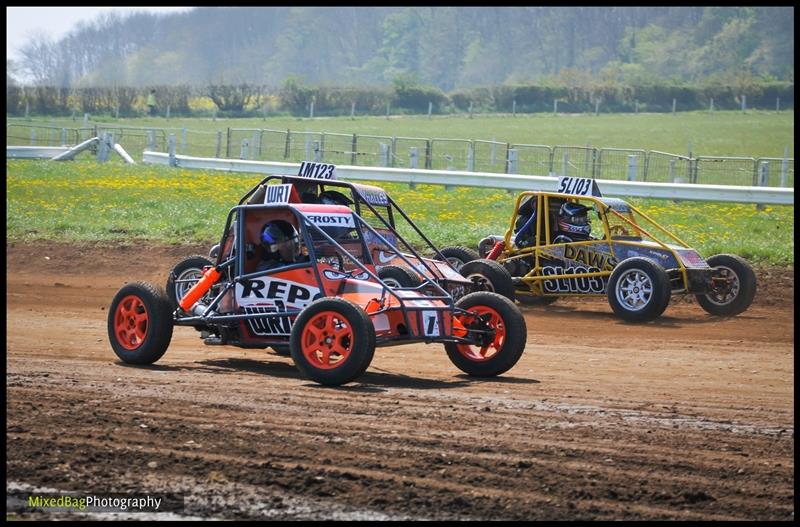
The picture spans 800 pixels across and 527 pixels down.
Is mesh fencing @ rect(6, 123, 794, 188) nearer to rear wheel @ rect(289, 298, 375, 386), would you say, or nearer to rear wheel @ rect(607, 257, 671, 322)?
rear wheel @ rect(607, 257, 671, 322)

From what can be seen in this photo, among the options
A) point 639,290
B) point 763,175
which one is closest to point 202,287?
point 639,290

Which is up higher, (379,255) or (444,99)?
(444,99)

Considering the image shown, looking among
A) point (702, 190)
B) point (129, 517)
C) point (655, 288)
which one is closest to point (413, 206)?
point (702, 190)

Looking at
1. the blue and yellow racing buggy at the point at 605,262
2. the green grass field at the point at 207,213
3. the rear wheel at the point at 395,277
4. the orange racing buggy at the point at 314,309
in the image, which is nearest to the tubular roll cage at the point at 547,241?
the blue and yellow racing buggy at the point at 605,262

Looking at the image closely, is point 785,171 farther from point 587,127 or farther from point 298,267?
point 587,127

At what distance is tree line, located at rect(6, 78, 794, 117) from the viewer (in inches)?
2749

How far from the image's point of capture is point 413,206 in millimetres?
25828

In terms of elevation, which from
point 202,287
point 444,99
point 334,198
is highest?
point 444,99

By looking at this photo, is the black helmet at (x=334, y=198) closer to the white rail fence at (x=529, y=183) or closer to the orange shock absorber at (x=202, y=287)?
the orange shock absorber at (x=202, y=287)

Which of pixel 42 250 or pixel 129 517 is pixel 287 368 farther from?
pixel 42 250

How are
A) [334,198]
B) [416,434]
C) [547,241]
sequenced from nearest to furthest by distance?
[416,434], [334,198], [547,241]

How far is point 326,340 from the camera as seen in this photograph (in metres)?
9.33

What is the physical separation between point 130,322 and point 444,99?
67788mm

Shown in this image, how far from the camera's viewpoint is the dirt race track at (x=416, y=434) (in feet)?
19.3
